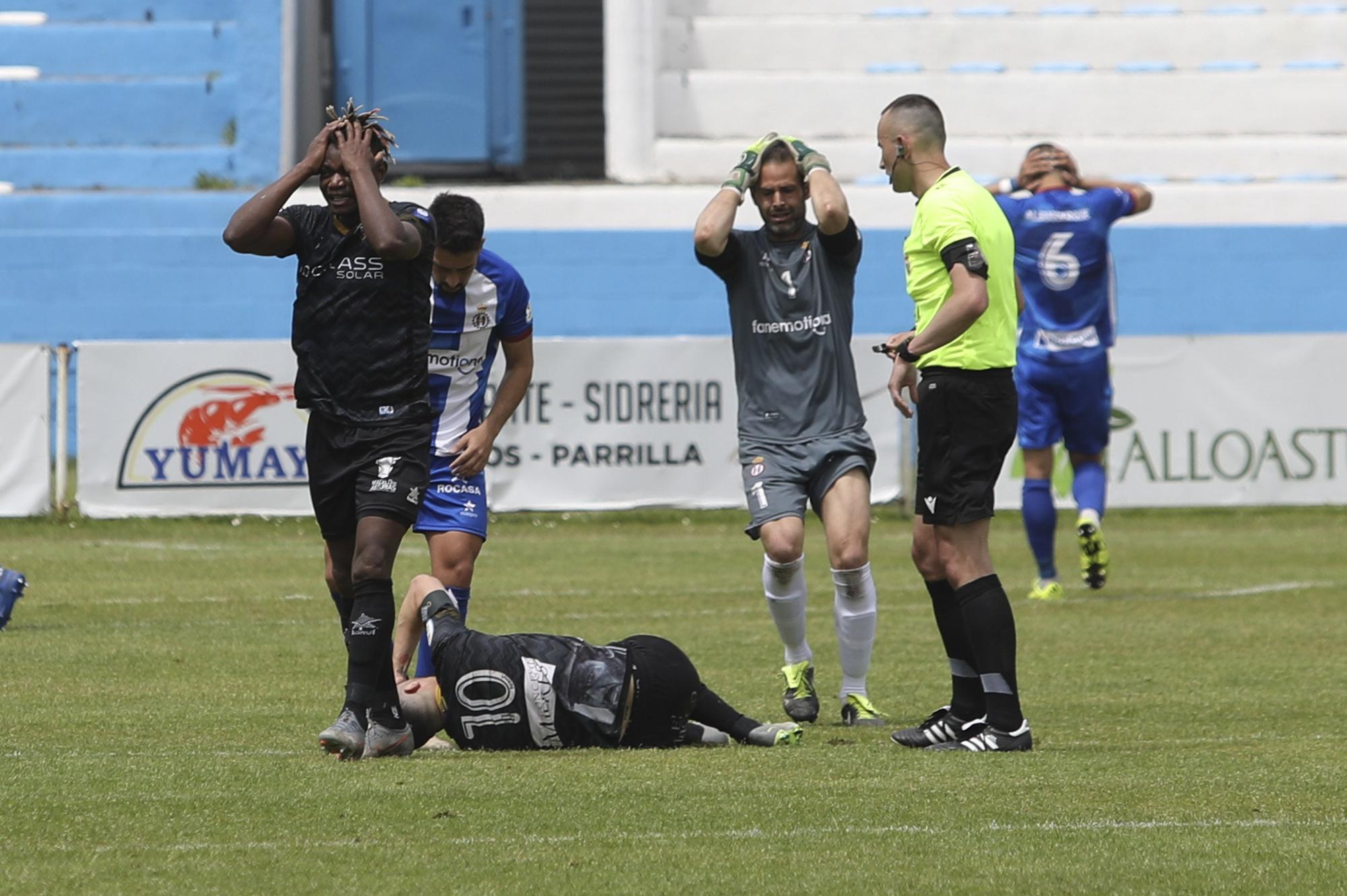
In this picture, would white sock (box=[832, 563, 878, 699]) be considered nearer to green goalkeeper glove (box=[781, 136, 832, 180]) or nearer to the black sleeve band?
the black sleeve band

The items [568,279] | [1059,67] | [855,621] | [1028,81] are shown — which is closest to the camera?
[855,621]

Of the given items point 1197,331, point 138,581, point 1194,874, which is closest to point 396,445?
point 1194,874

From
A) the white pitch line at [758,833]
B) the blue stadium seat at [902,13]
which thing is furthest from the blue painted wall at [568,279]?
the white pitch line at [758,833]

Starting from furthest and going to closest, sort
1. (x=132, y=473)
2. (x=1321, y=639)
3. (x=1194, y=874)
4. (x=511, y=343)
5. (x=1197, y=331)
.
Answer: (x=1197, y=331), (x=132, y=473), (x=1321, y=639), (x=511, y=343), (x=1194, y=874)

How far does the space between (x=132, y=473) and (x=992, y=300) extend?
10582 millimetres

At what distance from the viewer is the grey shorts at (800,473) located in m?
7.11

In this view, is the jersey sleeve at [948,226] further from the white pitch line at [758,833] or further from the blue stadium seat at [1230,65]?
the blue stadium seat at [1230,65]

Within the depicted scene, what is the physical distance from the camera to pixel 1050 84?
23078 millimetres

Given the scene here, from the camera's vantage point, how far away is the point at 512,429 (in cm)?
1571

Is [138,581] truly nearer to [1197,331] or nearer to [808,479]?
[808,479]

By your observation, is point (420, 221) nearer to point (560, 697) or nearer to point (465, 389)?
point (465, 389)

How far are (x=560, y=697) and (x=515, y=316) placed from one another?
1.66 metres

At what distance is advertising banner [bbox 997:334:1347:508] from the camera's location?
642 inches

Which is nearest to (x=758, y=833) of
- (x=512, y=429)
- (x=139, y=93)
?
(x=512, y=429)
